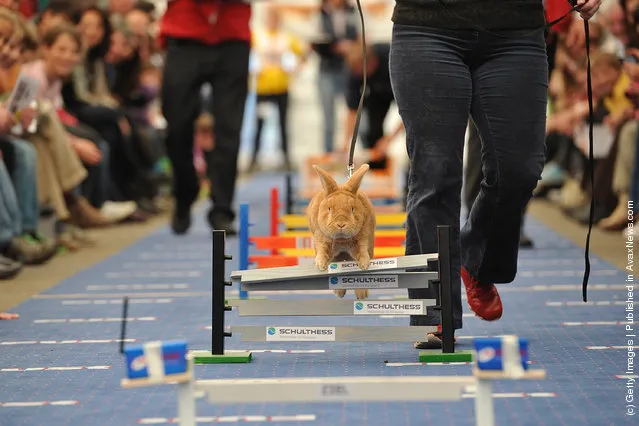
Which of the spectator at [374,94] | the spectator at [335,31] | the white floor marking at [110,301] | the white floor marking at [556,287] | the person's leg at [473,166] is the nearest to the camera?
the white floor marking at [110,301]

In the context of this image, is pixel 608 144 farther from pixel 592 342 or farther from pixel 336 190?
pixel 336 190

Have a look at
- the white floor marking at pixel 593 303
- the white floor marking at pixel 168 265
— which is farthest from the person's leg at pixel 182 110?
the white floor marking at pixel 593 303

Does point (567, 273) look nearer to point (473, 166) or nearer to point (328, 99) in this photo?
point (473, 166)

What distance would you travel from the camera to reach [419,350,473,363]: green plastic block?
362 cm

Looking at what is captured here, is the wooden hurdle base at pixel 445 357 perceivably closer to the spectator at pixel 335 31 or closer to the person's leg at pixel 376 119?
the person's leg at pixel 376 119

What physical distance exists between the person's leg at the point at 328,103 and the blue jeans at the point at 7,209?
27.5 ft

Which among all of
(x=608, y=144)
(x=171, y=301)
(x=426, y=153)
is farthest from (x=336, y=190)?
(x=608, y=144)

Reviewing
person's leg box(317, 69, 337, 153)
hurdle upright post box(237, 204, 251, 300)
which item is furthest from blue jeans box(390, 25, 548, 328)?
person's leg box(317, 69, 337, 153)

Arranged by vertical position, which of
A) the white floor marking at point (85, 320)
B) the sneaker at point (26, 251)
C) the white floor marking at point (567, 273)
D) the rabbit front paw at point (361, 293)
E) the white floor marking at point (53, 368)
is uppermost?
the sneaker at point (26, 251)

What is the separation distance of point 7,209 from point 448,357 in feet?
10.1

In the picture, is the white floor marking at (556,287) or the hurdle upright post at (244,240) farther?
the white floor marking at (556,287)

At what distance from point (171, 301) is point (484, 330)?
1.59 metres

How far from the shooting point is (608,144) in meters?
7.58

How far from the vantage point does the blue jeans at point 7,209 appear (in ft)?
19.0
